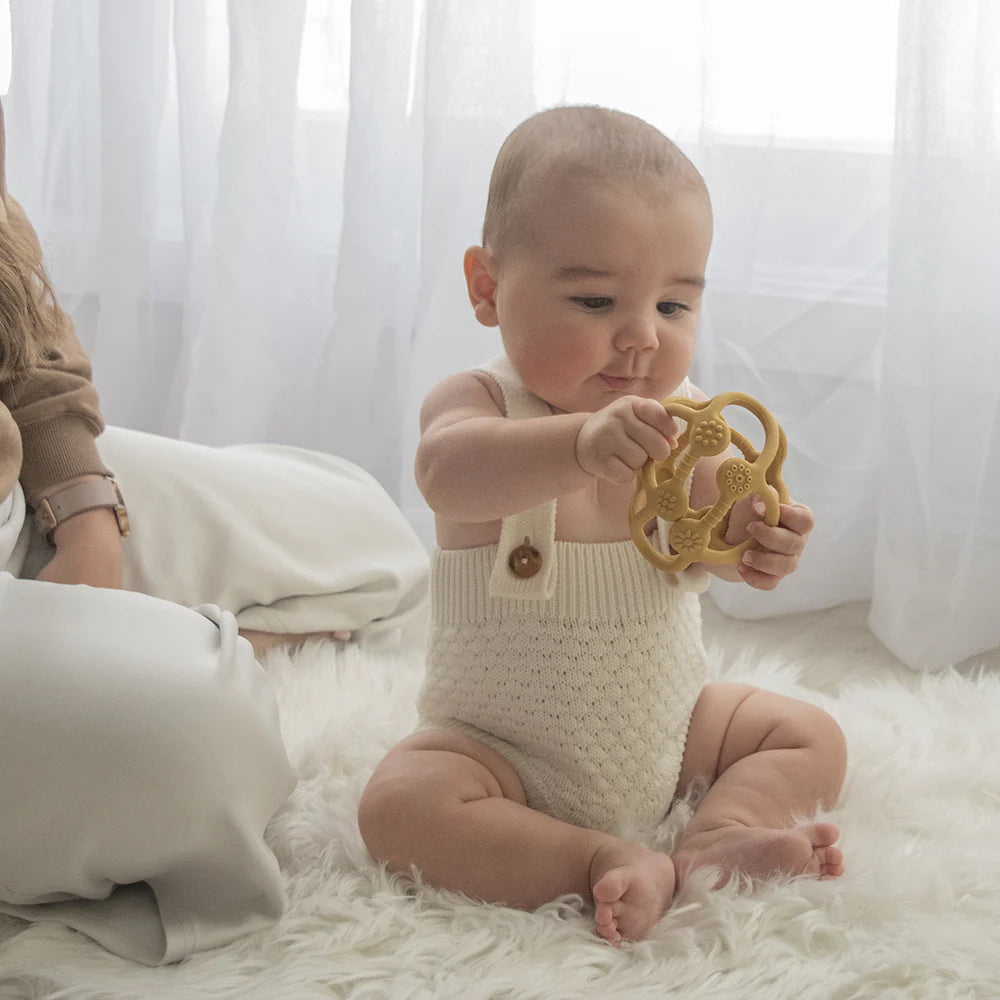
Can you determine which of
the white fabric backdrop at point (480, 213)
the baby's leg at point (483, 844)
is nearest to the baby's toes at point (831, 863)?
the baby's leg at point (483, 844)

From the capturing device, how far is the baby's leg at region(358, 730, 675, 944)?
0.87 metres

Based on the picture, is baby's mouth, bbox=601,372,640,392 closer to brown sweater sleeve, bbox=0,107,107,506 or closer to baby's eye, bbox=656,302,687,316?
baby's eye, bbox=656,302,687,316

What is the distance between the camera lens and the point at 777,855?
858 millimetres

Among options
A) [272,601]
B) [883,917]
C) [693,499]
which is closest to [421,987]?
[883,917]

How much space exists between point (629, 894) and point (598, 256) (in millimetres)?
440

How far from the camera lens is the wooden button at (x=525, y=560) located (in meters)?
0.95

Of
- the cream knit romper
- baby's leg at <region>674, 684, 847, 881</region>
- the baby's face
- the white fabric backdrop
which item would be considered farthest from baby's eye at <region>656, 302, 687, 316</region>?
the white fabric backdrop

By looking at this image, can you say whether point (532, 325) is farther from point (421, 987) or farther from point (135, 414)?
point (135, 414)

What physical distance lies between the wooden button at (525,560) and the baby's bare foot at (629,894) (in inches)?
8.4

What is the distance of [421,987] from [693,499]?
1.46 feet

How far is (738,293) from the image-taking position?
1.56 metres

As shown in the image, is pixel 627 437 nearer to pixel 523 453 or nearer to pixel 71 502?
pixel 523 453

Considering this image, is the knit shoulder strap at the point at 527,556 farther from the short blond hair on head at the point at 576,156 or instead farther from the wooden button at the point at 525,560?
the short blond hair on head at the point at 576,156

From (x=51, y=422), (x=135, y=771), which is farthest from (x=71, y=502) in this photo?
(x=135, y=771)
